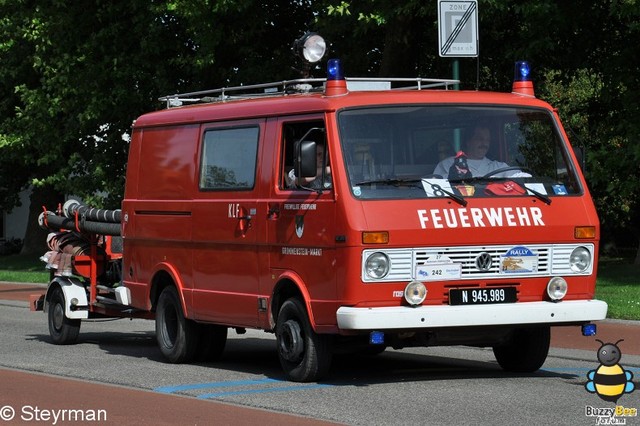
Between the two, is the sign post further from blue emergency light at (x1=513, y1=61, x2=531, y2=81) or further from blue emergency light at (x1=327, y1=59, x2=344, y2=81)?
blue emergency light at (x1=327, y1=59, x2=344, y2=81)

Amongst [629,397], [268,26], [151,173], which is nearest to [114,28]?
[268,26]

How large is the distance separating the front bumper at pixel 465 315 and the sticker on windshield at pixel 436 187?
955 millimetres

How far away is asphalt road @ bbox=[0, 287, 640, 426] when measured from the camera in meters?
10.1

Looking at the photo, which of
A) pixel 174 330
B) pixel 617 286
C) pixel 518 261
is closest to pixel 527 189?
pixel 518 261

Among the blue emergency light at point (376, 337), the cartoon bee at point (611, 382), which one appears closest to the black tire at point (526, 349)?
the blue emergency light at point (376, 337)

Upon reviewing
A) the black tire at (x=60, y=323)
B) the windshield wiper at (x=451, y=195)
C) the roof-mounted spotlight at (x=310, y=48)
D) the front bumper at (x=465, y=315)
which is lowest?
the black tire at (x=60, y=323)

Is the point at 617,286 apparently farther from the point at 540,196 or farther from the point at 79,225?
the point at 540,196

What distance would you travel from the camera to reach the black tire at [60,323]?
16.8 m

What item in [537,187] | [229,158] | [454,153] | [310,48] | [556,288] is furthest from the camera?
[310,48]

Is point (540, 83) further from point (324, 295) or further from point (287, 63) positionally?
point (324, 295)

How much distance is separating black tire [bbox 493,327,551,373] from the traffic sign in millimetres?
4650

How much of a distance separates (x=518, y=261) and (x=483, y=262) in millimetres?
331

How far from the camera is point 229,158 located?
1375 centimetres

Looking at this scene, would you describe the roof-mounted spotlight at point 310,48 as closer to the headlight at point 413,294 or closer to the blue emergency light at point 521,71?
the blue emergency light at point 521,71
